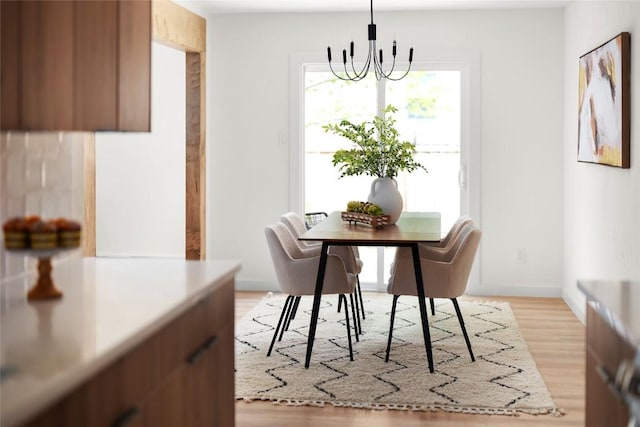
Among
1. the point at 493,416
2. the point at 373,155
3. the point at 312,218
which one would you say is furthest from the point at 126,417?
the point at 312,218

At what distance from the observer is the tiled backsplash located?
8.38 feet

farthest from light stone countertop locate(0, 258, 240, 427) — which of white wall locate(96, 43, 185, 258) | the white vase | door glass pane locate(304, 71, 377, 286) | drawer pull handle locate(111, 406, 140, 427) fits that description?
white wall locate(96, 43, 185, 258)

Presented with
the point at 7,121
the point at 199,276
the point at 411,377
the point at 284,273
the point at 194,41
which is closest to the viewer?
the point at 7,121

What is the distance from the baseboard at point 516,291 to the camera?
23.4 ft

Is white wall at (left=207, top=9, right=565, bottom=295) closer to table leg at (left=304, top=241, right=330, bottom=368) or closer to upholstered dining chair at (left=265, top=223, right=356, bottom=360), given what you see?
upholstered dining chair at (left=265, top=223, right=356, bottom=360)

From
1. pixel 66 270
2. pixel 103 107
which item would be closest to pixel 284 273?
pixel 66 270

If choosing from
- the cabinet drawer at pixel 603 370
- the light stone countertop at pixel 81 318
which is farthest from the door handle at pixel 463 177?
the cabinet drawer at pixel 603 370

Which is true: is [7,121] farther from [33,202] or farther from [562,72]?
[562,72]

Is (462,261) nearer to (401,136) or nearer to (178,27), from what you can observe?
(401,136)

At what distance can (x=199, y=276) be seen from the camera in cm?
263

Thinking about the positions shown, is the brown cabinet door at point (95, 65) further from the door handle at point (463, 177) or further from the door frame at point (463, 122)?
the door handle at point (463, 177)

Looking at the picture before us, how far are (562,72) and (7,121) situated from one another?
559 centimetres

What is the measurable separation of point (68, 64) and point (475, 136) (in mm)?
5171

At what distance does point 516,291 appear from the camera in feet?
23.6
